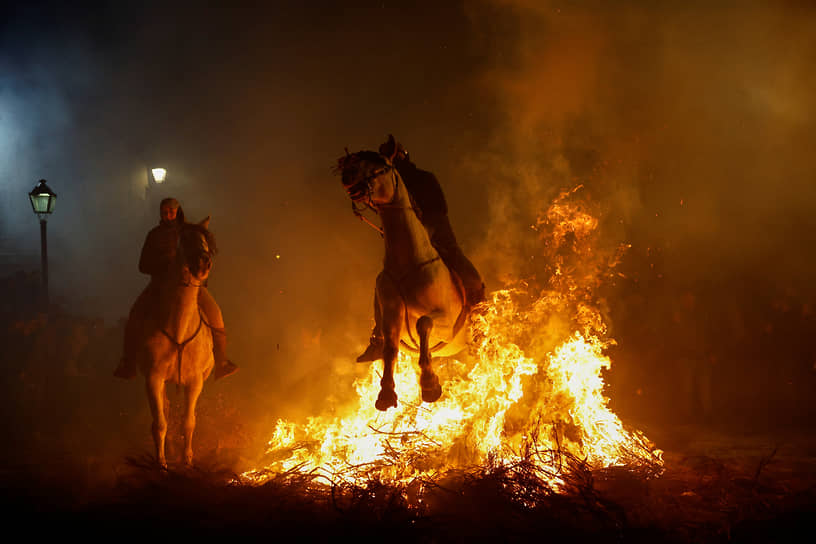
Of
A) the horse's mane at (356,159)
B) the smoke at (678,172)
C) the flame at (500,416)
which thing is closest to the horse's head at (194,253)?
the horse's mane at (356,159)

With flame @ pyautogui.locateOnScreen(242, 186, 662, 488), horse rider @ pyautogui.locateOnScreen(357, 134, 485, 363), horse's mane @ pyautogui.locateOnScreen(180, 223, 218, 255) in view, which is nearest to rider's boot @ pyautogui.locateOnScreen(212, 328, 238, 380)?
horse's mane @ pyautogui.locateOnScreen(180, 223, 218, 255)

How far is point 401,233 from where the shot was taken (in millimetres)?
6652

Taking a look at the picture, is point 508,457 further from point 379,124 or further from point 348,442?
point 379,124

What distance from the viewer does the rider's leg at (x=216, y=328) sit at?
7.72m

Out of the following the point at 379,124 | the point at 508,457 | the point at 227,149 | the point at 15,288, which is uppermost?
the point at 227,149

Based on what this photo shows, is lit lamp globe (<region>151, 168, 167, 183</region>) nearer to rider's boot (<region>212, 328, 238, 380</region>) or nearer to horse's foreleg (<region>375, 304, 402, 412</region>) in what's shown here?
rider's boot (<region>212, 328, 238, 380</region>)

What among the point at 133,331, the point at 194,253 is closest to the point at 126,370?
the point at 133,331

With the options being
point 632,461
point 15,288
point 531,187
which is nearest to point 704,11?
point 531,187

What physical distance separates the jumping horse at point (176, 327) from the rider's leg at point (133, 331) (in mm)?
138

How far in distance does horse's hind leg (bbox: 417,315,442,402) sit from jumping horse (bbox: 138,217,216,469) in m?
2.46

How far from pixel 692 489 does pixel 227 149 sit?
13436 mm

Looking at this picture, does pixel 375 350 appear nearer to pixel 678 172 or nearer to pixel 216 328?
pixel 216 328

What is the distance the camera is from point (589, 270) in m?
9.17

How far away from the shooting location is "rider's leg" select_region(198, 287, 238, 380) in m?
7.72
